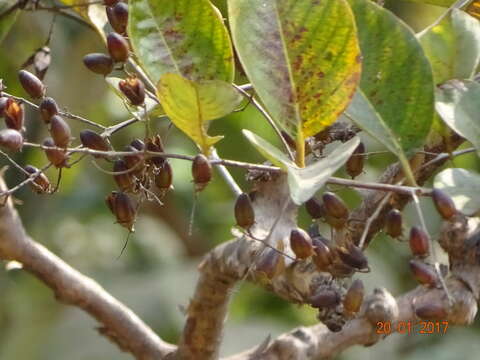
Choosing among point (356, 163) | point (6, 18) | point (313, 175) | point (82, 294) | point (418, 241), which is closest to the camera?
point (313, 175)

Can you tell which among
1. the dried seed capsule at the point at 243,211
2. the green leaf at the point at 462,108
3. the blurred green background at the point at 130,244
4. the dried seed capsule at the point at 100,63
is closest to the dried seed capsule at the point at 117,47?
the dried seed capsule at the point at 100,63

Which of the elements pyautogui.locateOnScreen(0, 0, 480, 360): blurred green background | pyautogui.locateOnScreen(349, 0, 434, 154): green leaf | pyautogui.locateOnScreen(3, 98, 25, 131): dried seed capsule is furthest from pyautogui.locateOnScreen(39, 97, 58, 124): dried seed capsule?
pyautogui.locateOnScreen(0, 0, 480, 360): blurred green background

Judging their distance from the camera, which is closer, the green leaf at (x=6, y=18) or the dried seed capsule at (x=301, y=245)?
the dried seed capsule at (x=301, y=245)

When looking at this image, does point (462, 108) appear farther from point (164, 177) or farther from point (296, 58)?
point (164, 177)

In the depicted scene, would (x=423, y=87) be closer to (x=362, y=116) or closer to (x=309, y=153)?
(x=362, y=116)

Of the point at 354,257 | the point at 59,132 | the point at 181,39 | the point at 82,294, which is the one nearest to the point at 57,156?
the point at 59,132

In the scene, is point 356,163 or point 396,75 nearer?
point 396,75

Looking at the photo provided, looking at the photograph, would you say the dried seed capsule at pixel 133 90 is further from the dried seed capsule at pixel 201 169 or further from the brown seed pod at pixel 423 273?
the brown seed pod at pixel 423 273
